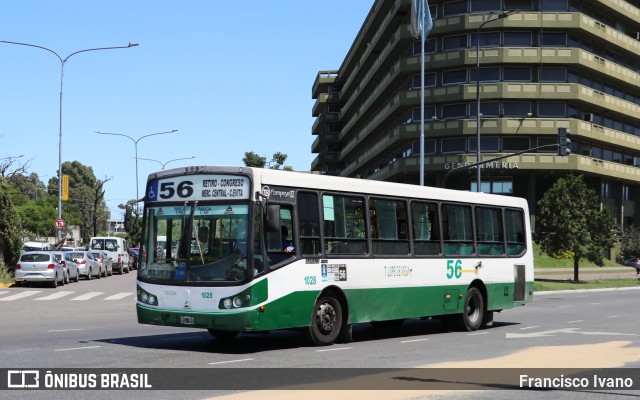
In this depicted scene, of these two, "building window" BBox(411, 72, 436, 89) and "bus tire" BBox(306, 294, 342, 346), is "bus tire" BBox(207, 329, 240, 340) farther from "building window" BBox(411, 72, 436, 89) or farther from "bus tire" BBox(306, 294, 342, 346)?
"building window" BBox(411, 72, 436, 89)

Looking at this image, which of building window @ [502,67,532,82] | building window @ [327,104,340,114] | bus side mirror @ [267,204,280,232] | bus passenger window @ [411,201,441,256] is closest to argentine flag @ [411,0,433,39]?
bus passenger window @ [411,201,441,256]

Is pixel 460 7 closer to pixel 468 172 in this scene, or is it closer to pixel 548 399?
pixel 468 172

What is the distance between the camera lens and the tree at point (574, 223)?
52.8m

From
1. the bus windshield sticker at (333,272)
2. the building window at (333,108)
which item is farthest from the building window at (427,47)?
the bus windshield sticker at (333,272)

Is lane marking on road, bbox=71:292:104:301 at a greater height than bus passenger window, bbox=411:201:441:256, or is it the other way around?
bus passenger window, bbox=411:201:441:256

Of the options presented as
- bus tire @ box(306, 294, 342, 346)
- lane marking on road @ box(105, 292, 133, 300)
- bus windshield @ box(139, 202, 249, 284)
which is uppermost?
bus windshield @ box(139, 202, 249, 284)

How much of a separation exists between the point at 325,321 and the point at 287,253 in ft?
4.86

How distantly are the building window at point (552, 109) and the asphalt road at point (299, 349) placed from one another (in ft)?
168

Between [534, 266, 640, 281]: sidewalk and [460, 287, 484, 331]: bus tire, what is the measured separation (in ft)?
144

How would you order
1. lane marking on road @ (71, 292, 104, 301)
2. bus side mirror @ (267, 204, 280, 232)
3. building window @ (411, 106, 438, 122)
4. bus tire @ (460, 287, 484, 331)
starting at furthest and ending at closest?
building window @ (411, 106, 438, 122)
lane marking on road @ (71, 292, 104, 301)
bus tire @ (460, 287, 484, 331)
bus side mirror @ (267, 204, 280, 232)

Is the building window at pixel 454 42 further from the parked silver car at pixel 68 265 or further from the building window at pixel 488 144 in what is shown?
the parked silver car at pixel 68 265

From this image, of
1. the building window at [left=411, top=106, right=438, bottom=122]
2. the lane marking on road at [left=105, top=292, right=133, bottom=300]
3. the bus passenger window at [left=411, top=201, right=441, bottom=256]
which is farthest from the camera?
the building window at [left=411, top=106, right=438, bottom=122]

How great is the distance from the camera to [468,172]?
73.2m

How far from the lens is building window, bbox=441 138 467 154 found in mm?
73000
